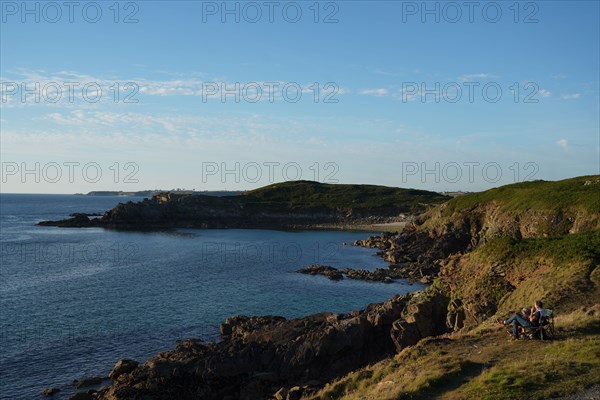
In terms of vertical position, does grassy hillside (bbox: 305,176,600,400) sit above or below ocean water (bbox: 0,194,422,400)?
above

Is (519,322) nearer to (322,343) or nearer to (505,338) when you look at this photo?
(505,338)

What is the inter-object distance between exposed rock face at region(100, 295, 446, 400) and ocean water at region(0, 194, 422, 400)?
5294 mm

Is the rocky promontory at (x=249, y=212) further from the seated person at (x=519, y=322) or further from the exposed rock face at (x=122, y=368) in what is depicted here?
the seated person at (x=519, y=322)

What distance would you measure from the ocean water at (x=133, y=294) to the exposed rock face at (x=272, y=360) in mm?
5294

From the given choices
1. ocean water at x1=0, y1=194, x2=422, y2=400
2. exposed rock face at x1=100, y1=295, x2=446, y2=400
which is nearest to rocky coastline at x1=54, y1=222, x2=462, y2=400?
exposed rock face at x1=100, y1=295, x2=446, y2=400

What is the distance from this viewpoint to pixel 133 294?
194 ft

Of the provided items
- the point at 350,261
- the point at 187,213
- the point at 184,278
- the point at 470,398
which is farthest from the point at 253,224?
the point at 470,398

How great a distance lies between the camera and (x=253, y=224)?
529 feet

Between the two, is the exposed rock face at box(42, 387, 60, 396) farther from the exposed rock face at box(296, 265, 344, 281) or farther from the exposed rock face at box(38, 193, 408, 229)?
the exposed rock face at box(38, 193, 408, 229)

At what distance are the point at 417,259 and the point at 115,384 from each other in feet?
196

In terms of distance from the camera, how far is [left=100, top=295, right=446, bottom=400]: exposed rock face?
3089 cm

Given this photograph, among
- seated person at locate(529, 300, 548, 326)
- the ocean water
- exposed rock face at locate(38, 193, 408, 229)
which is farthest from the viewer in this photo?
exposed rock face at locate(38, 193, 408, 229)

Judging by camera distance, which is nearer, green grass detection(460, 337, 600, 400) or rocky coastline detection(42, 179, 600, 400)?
green grass detection(460, 337, 600, 400)

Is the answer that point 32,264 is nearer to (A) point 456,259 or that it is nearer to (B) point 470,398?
(A) point 456,259
